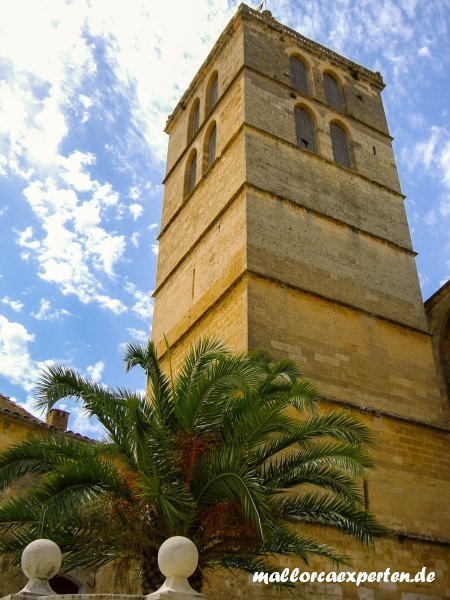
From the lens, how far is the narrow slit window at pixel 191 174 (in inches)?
614

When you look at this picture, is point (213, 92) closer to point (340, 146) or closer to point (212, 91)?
point (212, 91)

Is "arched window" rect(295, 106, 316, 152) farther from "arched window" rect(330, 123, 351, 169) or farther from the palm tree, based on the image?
the palm tree

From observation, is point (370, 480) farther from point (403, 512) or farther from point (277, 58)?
point (277, 58)

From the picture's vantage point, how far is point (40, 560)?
4461 mm

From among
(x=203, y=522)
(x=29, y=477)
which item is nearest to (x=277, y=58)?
(x=29, y=477)

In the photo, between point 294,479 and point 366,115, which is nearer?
point 294,479

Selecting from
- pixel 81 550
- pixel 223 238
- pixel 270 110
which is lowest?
pixel 81 550

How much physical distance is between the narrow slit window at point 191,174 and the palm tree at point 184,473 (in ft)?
30.6

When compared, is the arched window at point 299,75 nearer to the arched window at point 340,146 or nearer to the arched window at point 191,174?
the arched window at point 340,146

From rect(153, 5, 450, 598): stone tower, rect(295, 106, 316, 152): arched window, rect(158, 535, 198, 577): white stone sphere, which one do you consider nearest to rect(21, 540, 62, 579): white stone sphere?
rect(158, 535, 198, 577): white stone sphere

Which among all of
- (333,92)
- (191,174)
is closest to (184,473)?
(191,174)

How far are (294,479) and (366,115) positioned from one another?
39.7 ft

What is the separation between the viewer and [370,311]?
11602 mm

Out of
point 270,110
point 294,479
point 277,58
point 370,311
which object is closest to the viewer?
point 294,479
